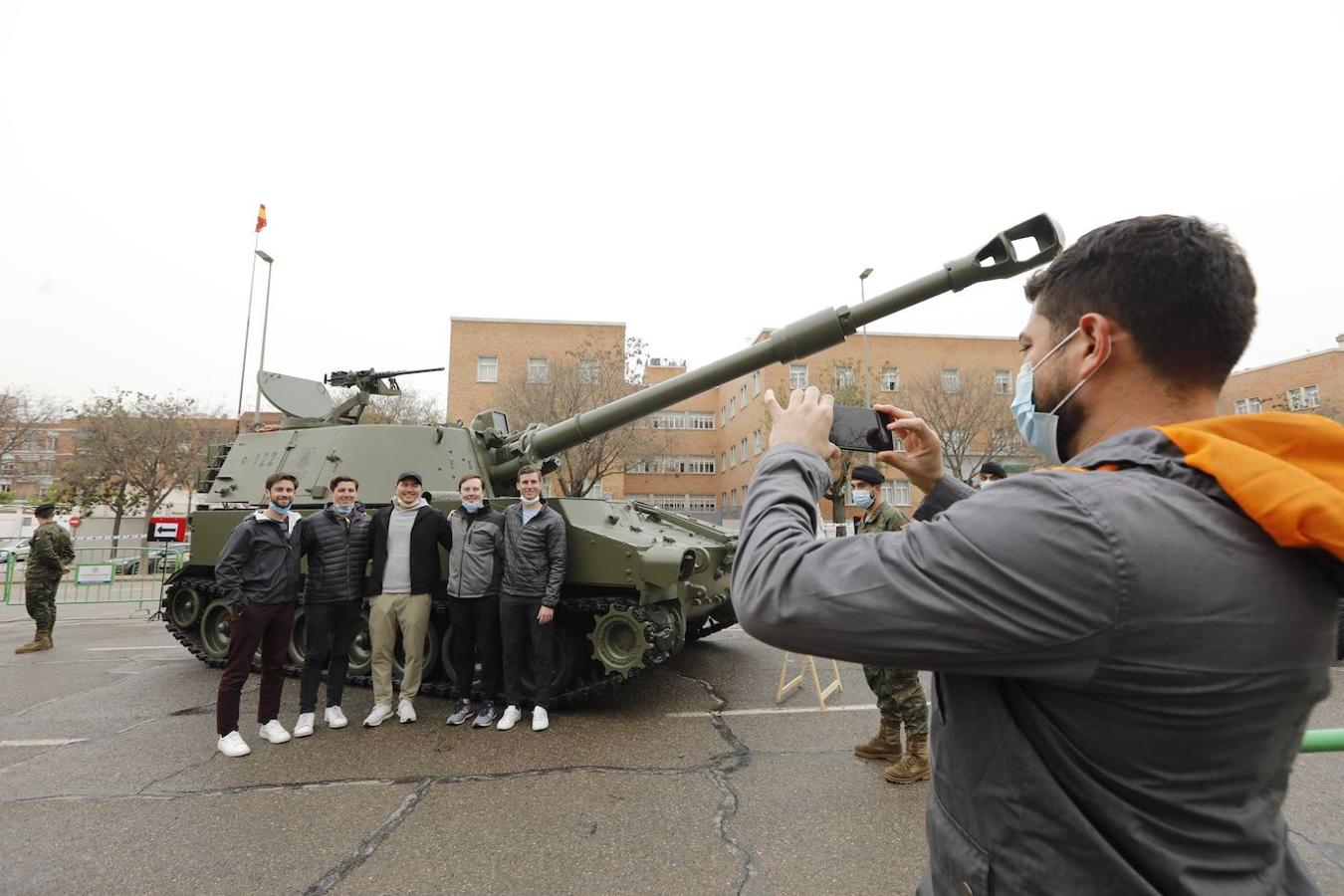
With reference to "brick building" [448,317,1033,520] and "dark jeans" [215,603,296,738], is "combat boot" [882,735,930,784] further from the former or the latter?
"brick building" [448,317,1033,520]

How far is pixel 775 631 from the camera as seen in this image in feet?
3.30

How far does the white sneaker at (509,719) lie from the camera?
5.43 m

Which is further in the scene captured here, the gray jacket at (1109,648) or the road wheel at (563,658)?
the road wheel at (563,658)

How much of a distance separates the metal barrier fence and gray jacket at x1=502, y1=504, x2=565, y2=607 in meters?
8.37

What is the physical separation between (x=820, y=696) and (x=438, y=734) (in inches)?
115

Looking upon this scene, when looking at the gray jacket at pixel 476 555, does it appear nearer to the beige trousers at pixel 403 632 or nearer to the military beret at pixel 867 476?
the beige trousers at pixel 403 632

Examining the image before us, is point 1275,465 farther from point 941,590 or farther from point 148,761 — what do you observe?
point 148,761

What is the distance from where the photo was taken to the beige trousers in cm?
585

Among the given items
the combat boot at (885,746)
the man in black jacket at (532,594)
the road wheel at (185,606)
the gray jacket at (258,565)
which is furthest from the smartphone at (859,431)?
the road wheel at (185,606)

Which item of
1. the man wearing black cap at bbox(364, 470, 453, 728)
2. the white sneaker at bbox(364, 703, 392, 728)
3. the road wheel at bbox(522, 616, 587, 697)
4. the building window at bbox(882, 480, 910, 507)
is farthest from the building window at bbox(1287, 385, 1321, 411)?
the white sneaker at bbox(364, 703, 392, 728)

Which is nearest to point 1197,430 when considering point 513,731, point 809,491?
point 809,491

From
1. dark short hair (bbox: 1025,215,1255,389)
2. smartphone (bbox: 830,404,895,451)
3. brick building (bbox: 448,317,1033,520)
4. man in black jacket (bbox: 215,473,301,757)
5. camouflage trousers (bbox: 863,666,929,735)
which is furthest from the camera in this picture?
brick building (bbox: 448,317,1033,520)

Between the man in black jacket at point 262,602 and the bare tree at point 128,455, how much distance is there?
26653 mm

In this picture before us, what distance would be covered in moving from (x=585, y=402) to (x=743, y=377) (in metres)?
5.74
